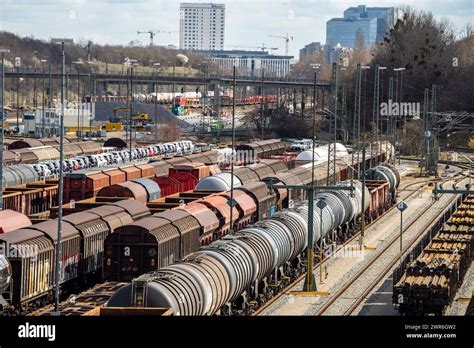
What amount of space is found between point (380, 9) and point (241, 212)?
110 m

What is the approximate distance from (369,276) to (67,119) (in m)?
73.4

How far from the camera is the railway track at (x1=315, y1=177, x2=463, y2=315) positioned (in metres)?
26.6

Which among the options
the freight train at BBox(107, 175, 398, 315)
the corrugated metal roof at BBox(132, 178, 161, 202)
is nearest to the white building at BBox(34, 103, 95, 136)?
the corrugated metal roof at BBox(132, 178, 161, 202)

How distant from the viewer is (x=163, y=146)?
69.4 meters

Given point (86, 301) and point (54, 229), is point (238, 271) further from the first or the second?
point (54, 229)

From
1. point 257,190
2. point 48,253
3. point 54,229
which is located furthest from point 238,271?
point 257,190

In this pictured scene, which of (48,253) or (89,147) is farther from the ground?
(48,253)

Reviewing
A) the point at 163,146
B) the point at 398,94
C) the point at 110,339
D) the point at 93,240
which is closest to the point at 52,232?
the point at 93,240

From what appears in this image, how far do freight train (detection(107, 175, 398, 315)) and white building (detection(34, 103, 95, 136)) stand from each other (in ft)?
185

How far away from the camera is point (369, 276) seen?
3138 centimetres

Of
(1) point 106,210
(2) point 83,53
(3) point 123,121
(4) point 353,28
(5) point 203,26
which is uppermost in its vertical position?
(4) point 353,28

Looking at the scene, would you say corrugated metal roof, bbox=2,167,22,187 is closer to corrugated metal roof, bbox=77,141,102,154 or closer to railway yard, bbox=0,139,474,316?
railway yard, bbox=0,139,474,316

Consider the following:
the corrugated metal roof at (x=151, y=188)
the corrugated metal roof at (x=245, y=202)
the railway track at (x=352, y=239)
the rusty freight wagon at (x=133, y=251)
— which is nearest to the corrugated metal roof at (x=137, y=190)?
the corrugated metal roof at (x=151, y=188)

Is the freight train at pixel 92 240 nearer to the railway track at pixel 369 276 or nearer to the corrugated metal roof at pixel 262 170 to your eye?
the railway track at pixel 369 276
